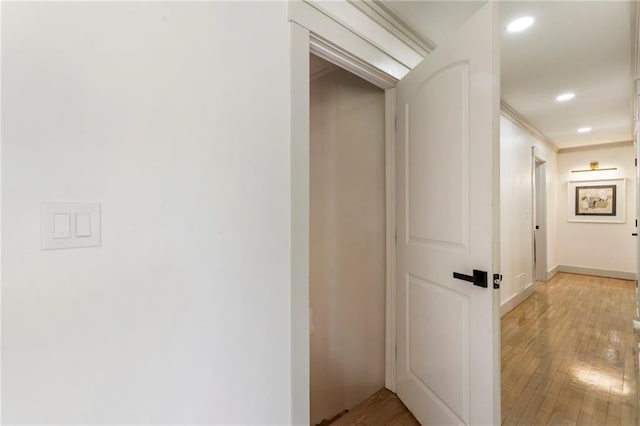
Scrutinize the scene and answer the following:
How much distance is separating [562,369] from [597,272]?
4629 millimetres

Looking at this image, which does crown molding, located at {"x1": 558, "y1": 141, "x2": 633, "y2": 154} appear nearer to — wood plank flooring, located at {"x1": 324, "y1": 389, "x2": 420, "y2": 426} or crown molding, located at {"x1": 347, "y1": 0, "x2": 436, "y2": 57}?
crown molding, located at {"x1": 347, "y1": 0, "x2": 436, "y2": 57}

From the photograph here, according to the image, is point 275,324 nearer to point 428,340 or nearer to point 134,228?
point 134,228

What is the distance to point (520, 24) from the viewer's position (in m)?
1.98

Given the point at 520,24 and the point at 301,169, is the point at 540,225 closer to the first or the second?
the point at 520,24

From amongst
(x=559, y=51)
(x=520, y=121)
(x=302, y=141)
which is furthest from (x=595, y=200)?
(x=302, y=141)

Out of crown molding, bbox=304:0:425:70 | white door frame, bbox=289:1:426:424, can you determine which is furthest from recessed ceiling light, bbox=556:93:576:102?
white door frame, bbox=289:1:426:424

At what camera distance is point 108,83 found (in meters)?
0.84

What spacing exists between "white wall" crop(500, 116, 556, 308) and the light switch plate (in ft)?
12.8

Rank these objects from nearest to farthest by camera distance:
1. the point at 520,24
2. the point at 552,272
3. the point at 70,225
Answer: the point at 70,225 < the point at 520,24 < the point at 552,272

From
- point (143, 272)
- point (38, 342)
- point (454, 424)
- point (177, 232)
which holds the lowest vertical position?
point (454, 424)

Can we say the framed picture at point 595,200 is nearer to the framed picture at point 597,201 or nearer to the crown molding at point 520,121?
the framed picture at point 597,201

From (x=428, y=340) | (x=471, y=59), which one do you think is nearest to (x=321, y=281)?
(x=428, y=340)

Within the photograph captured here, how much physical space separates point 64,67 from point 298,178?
817mm

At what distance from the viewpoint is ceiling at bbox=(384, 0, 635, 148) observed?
1.80 metres
